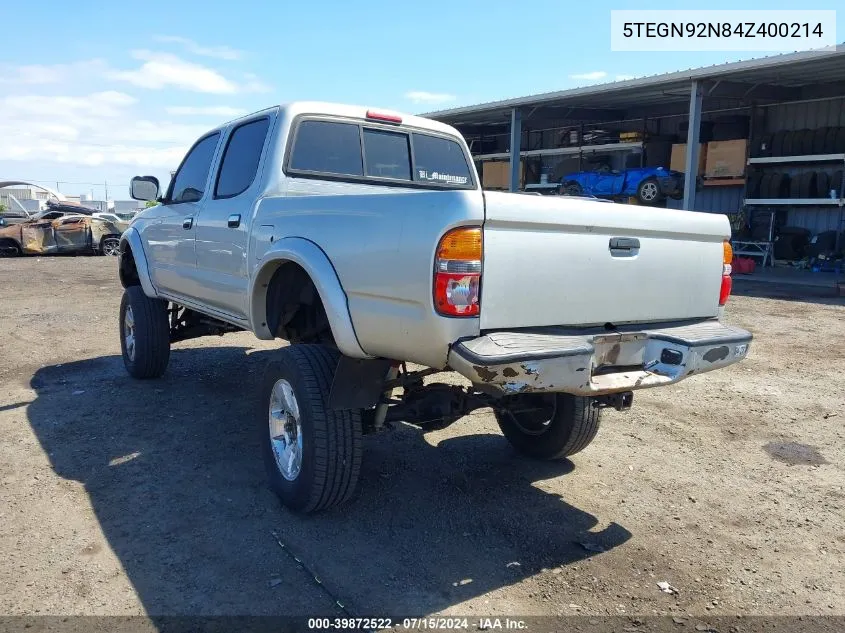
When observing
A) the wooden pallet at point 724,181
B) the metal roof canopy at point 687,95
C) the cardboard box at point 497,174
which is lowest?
the wooden pallet at point 724,181

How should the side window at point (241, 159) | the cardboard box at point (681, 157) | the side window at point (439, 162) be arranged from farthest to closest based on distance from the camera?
the cardboard box at point (681, 157)
the side window at point (439, 162)
the side window at point (241, 159)

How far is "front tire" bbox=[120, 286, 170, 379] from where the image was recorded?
20.3ft

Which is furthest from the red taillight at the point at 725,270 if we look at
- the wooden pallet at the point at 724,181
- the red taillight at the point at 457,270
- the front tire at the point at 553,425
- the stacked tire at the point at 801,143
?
the wooden pallet at the point at 724,181

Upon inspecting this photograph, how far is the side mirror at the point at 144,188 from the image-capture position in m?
6.16

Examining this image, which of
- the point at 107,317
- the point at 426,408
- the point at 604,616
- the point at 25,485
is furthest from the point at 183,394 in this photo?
the point at 107,317

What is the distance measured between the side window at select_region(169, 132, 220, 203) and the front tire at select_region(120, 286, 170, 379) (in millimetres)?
992

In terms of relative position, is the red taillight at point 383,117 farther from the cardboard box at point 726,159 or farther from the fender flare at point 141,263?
the cardboard box at point 726,159

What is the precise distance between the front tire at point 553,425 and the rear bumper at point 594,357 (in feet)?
2.67

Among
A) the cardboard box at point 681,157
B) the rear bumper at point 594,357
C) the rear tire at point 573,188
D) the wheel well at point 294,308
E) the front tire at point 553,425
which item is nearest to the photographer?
the rear bumper at point 594,357

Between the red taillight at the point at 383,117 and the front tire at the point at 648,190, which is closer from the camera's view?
the red taillight at the point at 383,117

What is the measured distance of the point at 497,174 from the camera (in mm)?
24984

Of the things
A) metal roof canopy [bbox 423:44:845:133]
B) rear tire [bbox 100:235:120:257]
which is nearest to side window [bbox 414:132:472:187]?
metal roof canopy [bbox 423:44:845:133]

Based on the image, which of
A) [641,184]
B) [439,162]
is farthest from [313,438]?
[641,184]

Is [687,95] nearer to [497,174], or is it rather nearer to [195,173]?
[497,174]
